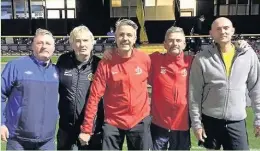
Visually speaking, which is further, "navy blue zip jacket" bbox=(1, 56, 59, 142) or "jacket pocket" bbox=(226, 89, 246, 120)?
"jacket pocket" bbox=(226, 89, 246, 120)

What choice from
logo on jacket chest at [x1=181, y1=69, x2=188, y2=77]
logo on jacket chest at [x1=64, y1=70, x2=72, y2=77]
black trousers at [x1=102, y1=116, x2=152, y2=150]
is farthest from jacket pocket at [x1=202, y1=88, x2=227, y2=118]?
logo on jacket chest at [x1=64, y1=70, x2=72, y2=77]

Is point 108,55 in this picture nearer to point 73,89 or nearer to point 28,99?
point 73,89

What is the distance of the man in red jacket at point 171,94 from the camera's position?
175 inches

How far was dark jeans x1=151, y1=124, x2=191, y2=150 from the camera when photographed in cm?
452

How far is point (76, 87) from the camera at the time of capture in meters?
4.27

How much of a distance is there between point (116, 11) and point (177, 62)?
99.7ft

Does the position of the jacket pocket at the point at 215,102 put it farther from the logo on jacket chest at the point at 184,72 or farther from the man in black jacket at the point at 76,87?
the man in black jacket at the point at 76,87

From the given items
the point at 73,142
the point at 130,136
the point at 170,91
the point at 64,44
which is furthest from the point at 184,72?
the point at 64,44

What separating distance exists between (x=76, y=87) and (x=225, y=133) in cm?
158

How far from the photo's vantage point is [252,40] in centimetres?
2414

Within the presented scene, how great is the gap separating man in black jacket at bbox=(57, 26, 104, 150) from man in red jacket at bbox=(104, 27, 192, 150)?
59 cm

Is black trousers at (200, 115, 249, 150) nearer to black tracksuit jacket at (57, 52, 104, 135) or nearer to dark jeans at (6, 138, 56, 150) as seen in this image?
black tracksuit jacket at (57, 52, 104, 135)

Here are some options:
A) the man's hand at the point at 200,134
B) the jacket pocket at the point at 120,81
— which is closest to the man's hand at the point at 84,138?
the jacket pocket at the point at 120,81

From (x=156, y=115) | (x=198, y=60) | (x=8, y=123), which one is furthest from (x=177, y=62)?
(x=8, y=123)
